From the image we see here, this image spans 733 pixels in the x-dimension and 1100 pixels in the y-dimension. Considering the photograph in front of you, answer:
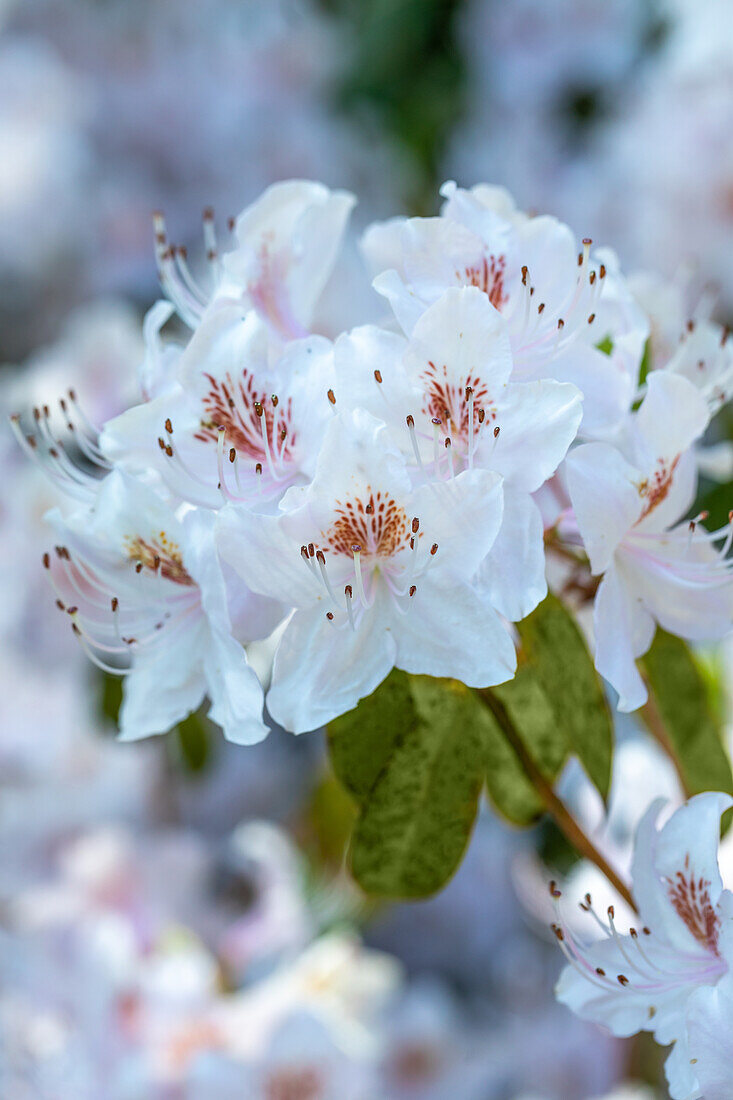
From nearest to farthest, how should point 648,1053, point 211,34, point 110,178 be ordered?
point 648,1053, point 110,178, point 211,34

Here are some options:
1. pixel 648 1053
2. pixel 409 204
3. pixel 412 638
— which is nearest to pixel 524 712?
pixel 412 638

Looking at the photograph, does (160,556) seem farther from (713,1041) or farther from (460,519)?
(713,1041)

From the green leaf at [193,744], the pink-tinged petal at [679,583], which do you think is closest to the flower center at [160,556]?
the pink-tinged petal at [679,583]

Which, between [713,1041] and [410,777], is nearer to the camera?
[713,1041]

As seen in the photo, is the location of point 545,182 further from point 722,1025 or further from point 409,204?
point 722,1025

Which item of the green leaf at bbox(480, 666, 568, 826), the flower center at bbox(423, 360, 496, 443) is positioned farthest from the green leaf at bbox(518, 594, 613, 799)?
the flower center at bbox(423, 360, 496, 443)

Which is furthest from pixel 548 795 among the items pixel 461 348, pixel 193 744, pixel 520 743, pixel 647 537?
pixel 193 744

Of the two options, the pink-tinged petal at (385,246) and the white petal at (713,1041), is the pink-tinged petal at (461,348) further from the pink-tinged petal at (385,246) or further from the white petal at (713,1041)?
the white petal at (713,1041)
